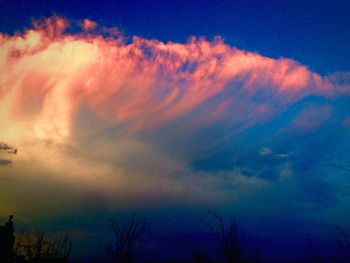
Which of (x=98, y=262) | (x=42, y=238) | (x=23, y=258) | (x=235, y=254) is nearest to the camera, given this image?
(x=235, y=254)

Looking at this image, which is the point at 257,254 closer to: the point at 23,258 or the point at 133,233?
the point at 133,233

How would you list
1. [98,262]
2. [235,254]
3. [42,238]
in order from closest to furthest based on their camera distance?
[235,254] < [42,238] < [98,262]

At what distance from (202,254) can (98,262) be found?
11.8 m

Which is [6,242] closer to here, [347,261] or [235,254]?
[235,254]

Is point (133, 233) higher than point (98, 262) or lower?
higher

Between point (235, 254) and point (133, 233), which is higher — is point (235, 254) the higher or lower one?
the lower one

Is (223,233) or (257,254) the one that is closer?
(223,233)

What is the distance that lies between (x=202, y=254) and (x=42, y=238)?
1735cm

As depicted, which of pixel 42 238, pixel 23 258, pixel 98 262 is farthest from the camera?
pixel 98 262

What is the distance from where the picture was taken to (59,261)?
35.5m

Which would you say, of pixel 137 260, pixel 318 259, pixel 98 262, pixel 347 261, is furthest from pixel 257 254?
pixel 98 262

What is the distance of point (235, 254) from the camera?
32.0 metres

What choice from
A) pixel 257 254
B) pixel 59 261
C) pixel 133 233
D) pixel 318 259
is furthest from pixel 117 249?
pixel 318 259

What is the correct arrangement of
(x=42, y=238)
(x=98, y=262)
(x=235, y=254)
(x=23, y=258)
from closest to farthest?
(x=235, y=254), (x=23, y=258), (x=42, y=238), (x=98, y=262)
